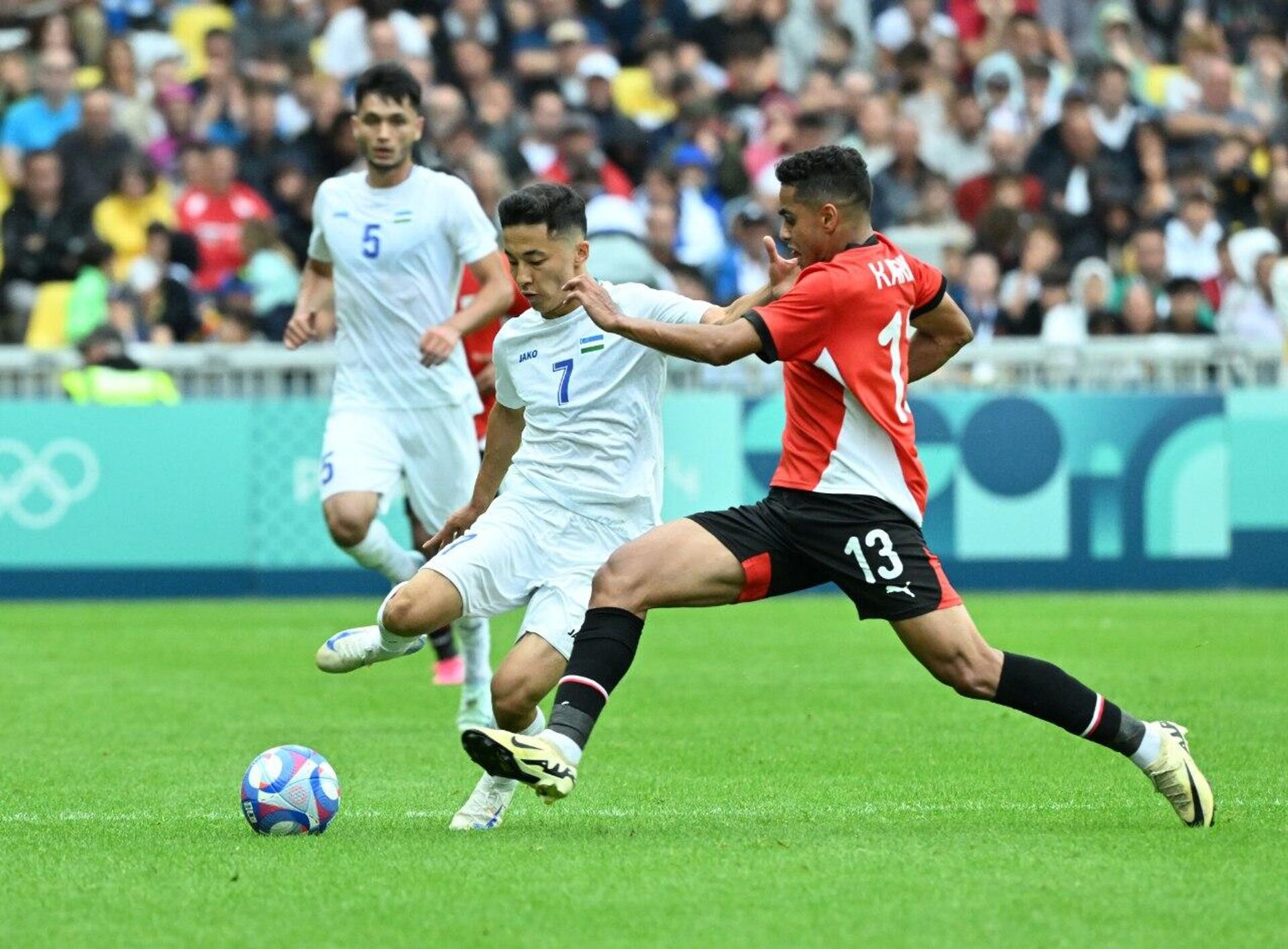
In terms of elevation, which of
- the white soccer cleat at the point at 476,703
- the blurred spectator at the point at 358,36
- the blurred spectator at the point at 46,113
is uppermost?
the blurred spectator at the point at 358,36

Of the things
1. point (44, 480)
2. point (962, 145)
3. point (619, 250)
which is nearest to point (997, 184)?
point (962, 145)

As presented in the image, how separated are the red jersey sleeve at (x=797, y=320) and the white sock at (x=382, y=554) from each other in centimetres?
355

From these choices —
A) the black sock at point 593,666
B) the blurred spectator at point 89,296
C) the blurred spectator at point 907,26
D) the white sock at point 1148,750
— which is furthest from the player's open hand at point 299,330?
the blurred spectator at point 907,26

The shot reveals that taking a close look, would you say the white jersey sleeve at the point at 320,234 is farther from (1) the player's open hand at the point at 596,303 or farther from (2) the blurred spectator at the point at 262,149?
(2) the blurred spectator at the point at 262,149

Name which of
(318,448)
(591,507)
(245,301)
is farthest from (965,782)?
(245,301)

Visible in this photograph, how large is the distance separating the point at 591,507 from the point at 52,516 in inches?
377

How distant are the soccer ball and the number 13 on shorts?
1826mm

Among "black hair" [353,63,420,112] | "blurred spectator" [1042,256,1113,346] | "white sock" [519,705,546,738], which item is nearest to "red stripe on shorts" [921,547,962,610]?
"white sock" [519,705,546,738]

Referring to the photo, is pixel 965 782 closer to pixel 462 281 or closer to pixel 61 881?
pixel 61 881

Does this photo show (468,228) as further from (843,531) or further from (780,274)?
(843,531)

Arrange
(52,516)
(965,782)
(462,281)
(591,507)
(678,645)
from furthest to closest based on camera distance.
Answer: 1. (52,516)
2. (678,645)
3. (462,281)
4. (965,782)
5. (591,507)

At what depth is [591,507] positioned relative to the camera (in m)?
7.51

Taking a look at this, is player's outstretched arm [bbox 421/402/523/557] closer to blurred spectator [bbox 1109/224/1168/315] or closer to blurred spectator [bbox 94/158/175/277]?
blurred spectator [bbox 94/158/175/277]

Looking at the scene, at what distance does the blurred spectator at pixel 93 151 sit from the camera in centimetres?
1870
